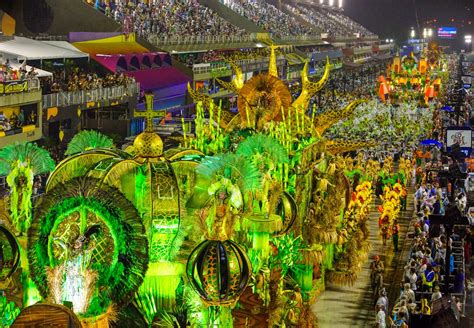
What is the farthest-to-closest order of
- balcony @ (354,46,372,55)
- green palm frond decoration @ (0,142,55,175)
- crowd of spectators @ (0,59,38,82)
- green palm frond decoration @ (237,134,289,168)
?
balcony @ (354,46,372,55)
crowd of spectators @ (0,59,38,82)
green palm frond decoration @ (237,134,289,168)
green palm frond decoration @ (0,142,55,175)

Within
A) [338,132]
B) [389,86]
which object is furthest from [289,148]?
[389,86]

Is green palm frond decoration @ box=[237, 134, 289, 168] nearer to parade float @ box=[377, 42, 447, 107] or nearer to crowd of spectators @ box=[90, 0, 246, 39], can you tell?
crowd of spectators @ box=[90, 0, 246, 39]

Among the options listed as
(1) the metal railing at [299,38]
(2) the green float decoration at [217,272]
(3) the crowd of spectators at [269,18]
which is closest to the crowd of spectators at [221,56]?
(3) the crowd of spectators at [269,18]

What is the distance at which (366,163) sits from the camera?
28391 millimetres

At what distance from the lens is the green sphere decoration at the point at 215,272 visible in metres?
8.73

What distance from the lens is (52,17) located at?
38.5 metres

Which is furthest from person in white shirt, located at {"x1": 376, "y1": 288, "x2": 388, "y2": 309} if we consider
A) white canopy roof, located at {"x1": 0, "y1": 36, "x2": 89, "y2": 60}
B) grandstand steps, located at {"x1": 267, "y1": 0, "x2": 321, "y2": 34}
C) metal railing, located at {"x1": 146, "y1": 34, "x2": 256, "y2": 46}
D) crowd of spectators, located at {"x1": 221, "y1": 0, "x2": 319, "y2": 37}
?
grandstand steps, located at {"x1": 267, "y1": 0, "x2": 321, "y2": 34}

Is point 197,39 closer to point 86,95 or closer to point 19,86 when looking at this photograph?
point 86,95

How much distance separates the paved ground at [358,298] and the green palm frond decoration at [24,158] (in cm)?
532

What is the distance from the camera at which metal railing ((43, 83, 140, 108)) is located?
26264 millimetres

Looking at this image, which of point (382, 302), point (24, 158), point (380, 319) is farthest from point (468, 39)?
point (24, 158)

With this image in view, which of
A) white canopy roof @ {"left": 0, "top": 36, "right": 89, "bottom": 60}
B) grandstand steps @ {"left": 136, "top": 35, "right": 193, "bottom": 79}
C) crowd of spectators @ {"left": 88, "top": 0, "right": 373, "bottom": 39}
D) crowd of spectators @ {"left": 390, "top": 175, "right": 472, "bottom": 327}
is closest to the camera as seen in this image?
crowd of spectators @ {"left": 390, "top": 175, "right": 472, "bottom": 327}

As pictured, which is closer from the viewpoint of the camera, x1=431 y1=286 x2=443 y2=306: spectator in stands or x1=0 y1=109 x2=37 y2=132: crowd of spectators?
x1=431 y1=286 x2=443 y2=306: spectator in stands

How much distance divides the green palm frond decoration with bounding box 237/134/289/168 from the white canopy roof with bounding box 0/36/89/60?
52.0 feet
